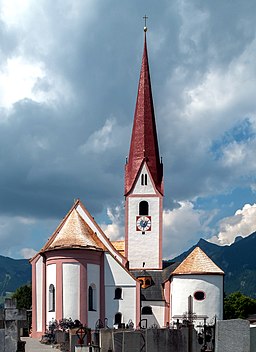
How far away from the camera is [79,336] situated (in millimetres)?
23422

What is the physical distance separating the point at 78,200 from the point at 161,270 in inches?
365

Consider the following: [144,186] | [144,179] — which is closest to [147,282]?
[144,186]

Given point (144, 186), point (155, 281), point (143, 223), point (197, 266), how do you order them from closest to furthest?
point (197, 266)
point (155, 281)
point (143, 223)
point (144, 186)

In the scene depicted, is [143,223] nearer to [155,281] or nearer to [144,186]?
[144,186]

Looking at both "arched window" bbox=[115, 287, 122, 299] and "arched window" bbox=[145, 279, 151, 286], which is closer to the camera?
Result: "arched window" bbox=[115, 287, 122, 299]

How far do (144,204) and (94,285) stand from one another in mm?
10006

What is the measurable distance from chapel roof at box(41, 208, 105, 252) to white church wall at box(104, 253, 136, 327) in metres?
1.76

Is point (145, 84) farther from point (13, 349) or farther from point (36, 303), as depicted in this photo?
point (13, 349)

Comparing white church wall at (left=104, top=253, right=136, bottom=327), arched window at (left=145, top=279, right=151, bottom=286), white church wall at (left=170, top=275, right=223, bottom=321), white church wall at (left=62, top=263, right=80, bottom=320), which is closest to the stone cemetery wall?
white church wall at (left=62, top=263, right=80, bottom=320)

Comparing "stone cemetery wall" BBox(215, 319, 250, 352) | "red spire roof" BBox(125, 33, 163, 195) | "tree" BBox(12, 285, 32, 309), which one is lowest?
"tree" BBox(12, 285, 32, 309)

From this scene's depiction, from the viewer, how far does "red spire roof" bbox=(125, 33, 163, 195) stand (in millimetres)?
56562

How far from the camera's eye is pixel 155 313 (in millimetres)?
52125

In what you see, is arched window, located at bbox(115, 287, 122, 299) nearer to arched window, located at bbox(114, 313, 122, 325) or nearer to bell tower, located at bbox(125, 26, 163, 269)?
arched window, located at bbox(114, 313, 122, 325)

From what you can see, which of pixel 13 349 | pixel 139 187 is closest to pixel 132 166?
pixel 139 187
